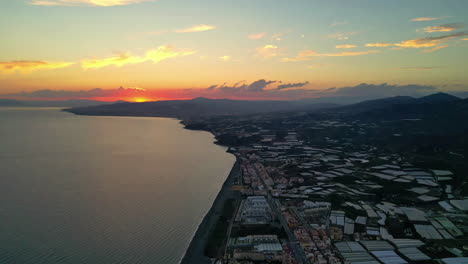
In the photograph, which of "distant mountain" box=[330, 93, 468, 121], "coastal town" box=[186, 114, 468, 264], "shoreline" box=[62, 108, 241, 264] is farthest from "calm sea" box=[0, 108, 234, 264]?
"distant mountain" box=[330, 93, 468, 121]

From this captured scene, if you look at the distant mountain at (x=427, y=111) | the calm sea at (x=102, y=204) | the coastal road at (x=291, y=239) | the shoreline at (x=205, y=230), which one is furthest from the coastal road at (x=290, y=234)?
the distant mountain at (x=427, y=111)

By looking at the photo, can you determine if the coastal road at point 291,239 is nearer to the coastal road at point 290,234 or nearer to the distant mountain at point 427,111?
the coastal road at point 290,234

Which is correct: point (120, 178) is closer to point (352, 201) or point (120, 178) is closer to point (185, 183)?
point (185, 183)

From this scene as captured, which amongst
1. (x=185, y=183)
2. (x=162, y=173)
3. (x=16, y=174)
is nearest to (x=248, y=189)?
(x=185, y=183)

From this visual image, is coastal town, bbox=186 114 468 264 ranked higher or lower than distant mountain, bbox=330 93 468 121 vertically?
lower

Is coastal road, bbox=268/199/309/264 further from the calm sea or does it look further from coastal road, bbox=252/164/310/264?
the calm sea

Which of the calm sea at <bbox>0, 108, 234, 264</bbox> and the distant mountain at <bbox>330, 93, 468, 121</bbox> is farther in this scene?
the distant mountain at <bbox>330, 93, 468, 121</bbox>
